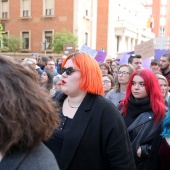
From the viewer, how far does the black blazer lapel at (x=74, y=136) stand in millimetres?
2414

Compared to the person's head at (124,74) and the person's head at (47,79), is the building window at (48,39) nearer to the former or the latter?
the person's head at (47,79)

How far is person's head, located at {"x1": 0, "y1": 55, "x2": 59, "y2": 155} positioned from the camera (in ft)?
4.31

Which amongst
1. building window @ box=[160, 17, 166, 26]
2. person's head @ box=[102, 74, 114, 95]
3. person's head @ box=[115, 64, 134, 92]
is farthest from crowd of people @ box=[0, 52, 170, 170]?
building window @ box=[160, 17, 166, 26]

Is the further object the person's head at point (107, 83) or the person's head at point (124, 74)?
the person's head at point (107, 83)

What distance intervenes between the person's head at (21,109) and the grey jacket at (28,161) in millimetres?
27

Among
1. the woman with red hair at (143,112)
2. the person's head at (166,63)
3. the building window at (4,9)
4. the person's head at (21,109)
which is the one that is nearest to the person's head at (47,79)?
the person's head at (166,63)

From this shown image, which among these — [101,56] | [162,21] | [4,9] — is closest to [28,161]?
[101,56]

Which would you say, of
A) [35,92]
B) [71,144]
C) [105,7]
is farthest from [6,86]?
[105,7]

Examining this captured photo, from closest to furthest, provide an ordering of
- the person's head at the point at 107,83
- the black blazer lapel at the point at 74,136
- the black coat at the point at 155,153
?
the black blazer lapel at the point at 74,136, the black coat at the point at 155,153, the person's head at the point at 107,83

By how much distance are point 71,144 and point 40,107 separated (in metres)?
1.09

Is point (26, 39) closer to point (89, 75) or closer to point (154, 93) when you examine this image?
point (154, 93)

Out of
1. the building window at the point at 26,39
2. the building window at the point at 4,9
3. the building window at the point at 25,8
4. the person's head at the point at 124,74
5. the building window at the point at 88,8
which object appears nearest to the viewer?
the person's head at the point at 124,74

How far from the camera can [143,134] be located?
329cm

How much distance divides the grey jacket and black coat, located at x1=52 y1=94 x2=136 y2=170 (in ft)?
3.34
